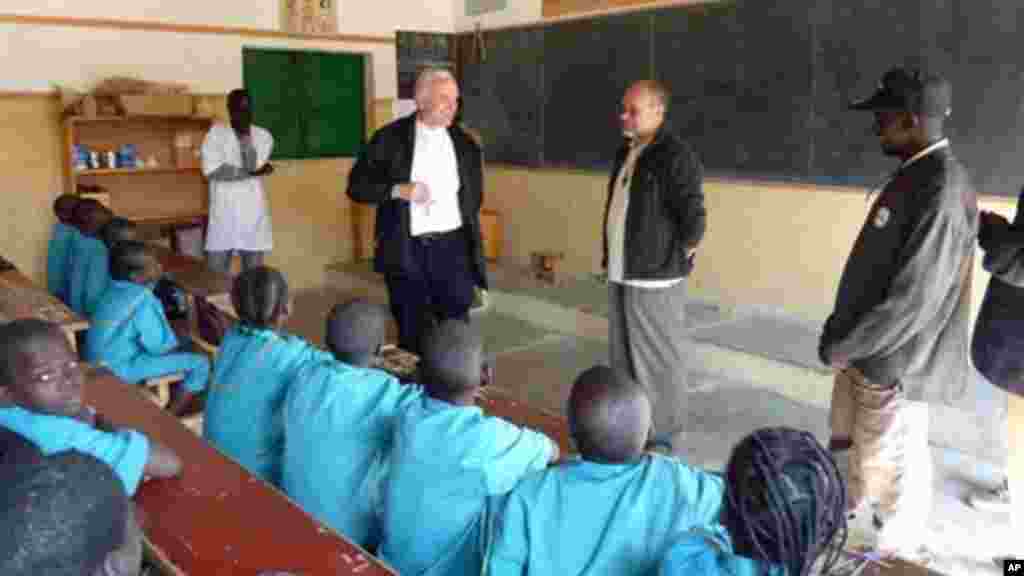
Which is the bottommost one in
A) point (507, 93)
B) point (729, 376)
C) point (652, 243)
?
point (729, 376)

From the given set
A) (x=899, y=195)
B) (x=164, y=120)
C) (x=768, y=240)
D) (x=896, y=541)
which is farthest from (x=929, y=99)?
(x=164, y=120)

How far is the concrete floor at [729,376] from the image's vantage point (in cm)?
312

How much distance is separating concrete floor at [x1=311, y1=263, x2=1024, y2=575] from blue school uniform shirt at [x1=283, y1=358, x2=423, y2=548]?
1540 millimetres

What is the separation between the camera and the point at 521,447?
5.48 feet

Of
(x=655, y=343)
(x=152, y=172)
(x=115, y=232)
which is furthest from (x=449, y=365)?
(x=152, y=172)

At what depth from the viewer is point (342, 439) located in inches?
75.2

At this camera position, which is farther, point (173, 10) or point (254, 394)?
point (173, 10)

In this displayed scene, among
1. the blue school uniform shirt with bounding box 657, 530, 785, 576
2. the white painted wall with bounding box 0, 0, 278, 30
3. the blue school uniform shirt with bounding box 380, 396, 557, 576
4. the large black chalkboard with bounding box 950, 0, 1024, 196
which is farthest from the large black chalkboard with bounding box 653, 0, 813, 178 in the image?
the blue school uniform shirt with bounding box 657, 530, 785, 576

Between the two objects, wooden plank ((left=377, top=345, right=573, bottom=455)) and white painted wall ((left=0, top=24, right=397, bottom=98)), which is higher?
white painted wall ((left=0, top=24, right=397, bottom=98))

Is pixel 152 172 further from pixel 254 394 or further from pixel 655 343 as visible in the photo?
pixel 254 394

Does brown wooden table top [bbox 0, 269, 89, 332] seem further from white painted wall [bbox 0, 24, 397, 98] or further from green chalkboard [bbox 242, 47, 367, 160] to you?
green chalkboard [bbox 242, 47, 367, 160]

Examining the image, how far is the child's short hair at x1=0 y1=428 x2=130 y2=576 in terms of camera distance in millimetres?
889

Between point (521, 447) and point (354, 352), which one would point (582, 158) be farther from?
point (521, 447)

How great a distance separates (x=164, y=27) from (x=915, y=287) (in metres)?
5.57
